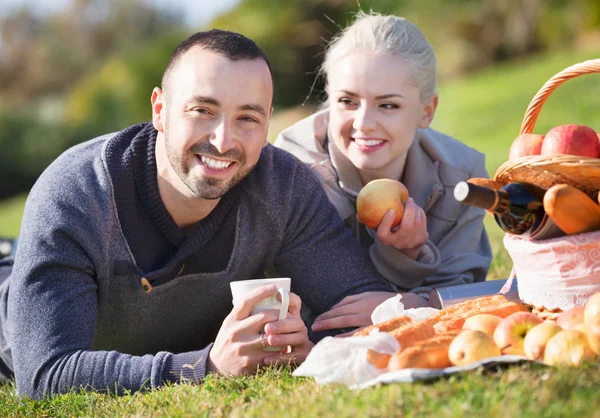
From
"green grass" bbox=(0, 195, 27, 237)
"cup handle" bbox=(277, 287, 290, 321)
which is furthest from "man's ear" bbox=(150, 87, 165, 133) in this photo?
"green grass" bbox=(0, 195, 27, 237)

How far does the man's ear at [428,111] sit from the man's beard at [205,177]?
4.58ft

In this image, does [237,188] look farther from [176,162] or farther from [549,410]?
[549,410]

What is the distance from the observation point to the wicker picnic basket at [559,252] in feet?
10.1

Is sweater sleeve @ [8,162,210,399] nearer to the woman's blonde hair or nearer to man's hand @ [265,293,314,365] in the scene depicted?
man's hand @ [265,293,314,365]

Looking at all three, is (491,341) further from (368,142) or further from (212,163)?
(368,142)

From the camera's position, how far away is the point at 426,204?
4.63 m

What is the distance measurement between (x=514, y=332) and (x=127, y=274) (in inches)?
70.9

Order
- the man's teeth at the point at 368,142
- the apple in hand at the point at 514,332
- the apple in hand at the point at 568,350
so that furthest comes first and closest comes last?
1. the man's teeth at the point at 368,142
2. the apple in hand at the point at 514,332
3. the apple in hand at the point at 568,350

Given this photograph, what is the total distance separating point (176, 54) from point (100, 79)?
666 inches

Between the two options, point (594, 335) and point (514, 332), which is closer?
point (594, 335)

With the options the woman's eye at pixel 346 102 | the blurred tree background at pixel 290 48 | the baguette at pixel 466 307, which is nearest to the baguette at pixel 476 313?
the baguette at pixel 466 307

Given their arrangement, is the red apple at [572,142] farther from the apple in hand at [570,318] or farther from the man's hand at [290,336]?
the man's hand at [290,336]

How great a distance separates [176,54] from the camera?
383cm

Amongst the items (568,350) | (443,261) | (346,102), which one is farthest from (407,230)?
(568,350)
